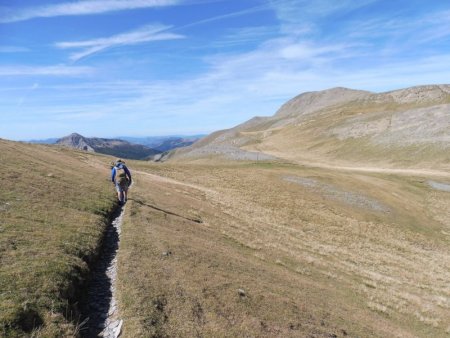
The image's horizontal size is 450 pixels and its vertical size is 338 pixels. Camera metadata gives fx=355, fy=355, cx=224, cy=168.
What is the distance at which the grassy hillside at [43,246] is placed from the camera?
10.6 meters

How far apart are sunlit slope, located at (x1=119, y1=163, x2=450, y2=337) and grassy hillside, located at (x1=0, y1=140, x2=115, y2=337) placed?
1939 millimetres

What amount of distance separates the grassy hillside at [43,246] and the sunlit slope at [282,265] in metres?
1.94

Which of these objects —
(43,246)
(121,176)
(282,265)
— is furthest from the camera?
(121,176)

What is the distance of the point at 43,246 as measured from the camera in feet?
50.5

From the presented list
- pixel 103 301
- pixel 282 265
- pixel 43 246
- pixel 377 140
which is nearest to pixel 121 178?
pixel 43 246

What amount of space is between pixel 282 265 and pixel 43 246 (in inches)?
637

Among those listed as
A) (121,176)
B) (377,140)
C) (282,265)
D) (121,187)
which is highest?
(377,140)

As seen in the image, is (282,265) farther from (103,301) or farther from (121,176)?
(103,301)

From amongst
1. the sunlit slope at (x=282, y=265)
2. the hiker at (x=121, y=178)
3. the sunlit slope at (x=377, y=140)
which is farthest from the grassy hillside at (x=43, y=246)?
the sunlit slope at (x=377, y=140)

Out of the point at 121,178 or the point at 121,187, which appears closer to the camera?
the point at 121,178

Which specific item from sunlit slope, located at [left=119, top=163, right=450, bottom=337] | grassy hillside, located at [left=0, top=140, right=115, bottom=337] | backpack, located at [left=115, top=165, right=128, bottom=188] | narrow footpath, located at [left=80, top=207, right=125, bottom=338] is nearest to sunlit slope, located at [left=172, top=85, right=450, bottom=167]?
sunlit slope, located at [left=119, top=163, right=450, bottom=337]

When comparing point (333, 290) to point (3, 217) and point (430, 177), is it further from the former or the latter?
point (430, 177)

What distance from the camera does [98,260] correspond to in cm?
1703

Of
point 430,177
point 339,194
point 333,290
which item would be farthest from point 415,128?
point 333,290
